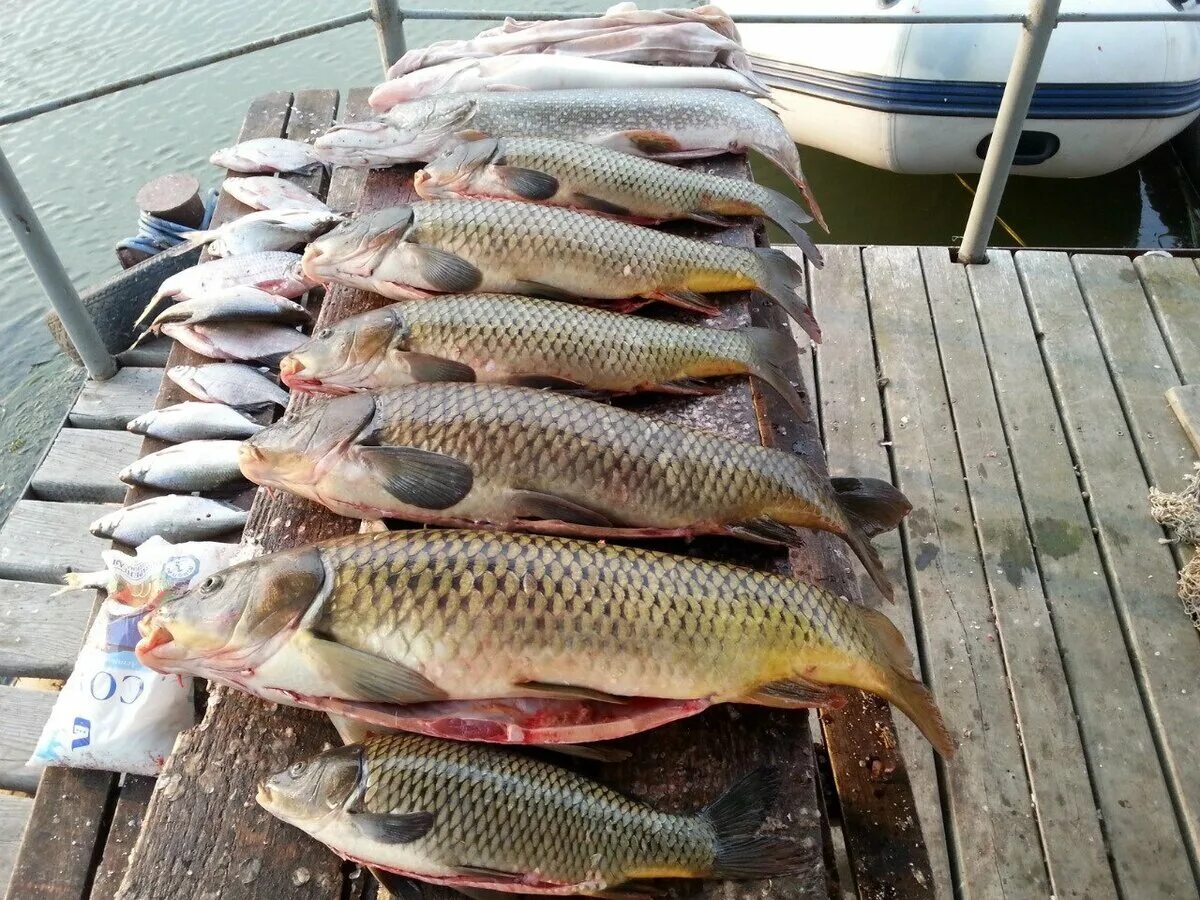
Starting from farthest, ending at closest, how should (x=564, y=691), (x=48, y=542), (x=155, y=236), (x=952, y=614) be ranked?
(x=155, y=236)
(x=48, y=542)
(x=952, y=614)
(x=564, y=691)

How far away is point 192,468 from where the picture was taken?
2.98 metres

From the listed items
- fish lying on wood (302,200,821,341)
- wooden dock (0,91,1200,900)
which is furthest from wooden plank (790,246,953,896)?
fish lying on wood (302,200,821,341)

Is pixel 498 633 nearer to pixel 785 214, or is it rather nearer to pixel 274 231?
pixel 785 214

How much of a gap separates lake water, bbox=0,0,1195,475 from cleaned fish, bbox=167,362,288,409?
4.13 metres

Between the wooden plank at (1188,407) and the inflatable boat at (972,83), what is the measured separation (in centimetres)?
302

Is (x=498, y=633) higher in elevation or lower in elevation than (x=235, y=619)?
lower

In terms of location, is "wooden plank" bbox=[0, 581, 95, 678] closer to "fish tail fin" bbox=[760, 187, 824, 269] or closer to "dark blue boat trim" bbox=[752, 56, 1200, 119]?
"fish tail fin" bbox=[760, 187, 824, 269]

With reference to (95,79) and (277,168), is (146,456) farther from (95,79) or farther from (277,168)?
(95,79)

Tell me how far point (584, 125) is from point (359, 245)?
110cm

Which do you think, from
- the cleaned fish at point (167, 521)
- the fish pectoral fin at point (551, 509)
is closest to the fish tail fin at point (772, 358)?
the fish pectoral fin at point (551, 509)

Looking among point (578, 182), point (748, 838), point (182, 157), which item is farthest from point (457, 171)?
point (182, 157)

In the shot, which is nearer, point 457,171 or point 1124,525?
point 457,171

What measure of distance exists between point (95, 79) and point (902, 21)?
7648mm

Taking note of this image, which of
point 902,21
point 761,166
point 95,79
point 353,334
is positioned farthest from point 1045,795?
point 95,79
